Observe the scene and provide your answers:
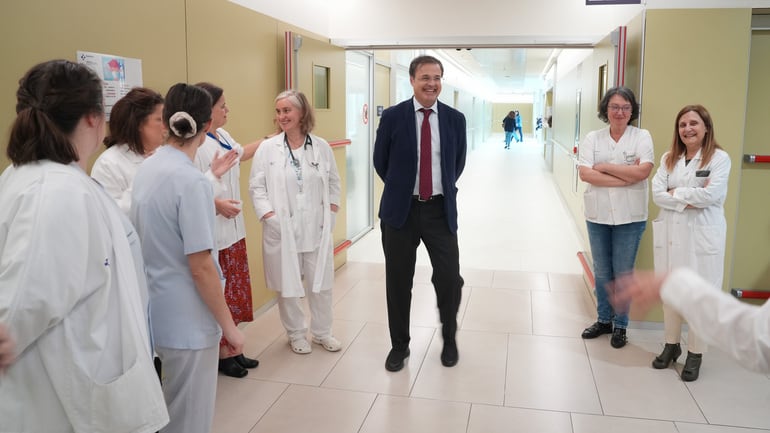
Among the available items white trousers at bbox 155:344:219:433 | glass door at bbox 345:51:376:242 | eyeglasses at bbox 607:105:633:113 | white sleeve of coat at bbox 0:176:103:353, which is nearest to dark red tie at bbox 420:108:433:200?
eyeglasses at bbox 607:105:633:113

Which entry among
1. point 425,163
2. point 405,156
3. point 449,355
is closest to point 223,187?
point 405,156

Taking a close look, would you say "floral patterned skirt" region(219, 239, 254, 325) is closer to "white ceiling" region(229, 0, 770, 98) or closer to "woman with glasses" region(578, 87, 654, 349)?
"woman with glasses" region(578, 87, 654, 349)

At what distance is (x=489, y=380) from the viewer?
11.3 feet

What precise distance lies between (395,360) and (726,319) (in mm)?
2479

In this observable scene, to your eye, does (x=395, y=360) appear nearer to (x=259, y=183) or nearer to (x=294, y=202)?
(x=294, y=202)

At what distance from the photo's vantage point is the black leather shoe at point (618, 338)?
3955 mm

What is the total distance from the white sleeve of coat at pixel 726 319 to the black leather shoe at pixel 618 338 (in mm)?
2731

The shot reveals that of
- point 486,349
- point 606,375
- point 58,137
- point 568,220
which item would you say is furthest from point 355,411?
point 568,220

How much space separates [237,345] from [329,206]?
1.84 metres

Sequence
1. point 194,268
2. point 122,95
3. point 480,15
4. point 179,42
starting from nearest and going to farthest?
point 194,268 → point 122,95 → point 179,42 → point 480,15

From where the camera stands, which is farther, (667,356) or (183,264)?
(667,356)

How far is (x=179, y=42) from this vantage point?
133 inches

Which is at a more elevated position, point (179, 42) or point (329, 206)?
point (179, 42)

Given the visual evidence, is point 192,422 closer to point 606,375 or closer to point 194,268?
point 194,268
